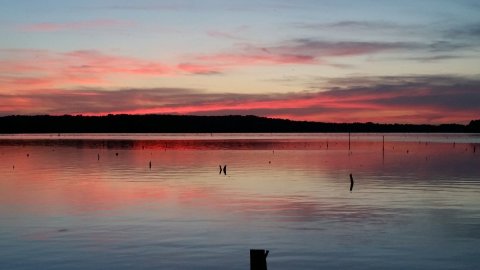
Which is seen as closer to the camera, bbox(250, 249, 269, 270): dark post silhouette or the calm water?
bbox(250, 249, 269, 270): dark post silhouette

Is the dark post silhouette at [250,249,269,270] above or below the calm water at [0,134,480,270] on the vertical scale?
above

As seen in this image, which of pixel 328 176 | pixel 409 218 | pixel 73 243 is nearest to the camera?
pixel 73 243

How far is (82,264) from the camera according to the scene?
82.3 ft

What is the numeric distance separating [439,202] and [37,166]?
58.8m

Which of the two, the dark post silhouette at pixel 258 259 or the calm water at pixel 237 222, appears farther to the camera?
the calm water at pixel 237 222

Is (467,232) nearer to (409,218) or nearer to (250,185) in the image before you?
(409,218)

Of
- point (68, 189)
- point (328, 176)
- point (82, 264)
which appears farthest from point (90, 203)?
point (328, 176)

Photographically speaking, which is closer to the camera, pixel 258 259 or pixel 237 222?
pixel 258 259

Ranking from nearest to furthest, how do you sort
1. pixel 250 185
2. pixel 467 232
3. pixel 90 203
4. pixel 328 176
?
pixel 467 232, pixel 90 203, pixel 250 185, pixel 328 176

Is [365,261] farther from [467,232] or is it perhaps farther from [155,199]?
[155,199]

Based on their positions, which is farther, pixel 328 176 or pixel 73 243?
pixel 328 176

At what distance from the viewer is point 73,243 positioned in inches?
1144

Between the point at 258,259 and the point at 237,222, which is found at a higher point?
the point at 258,259

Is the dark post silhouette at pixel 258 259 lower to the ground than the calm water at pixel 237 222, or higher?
higher
